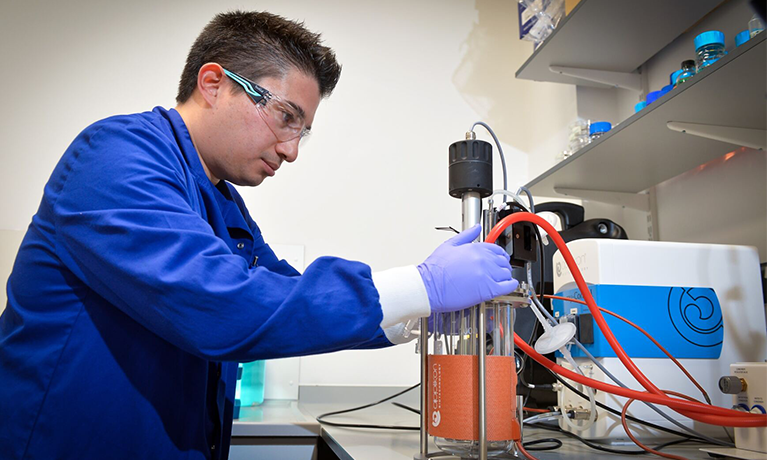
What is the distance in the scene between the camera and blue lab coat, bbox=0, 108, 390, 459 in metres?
0.79

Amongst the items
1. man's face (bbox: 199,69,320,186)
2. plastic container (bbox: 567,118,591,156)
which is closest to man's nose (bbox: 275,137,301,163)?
man's face (bbox: 199,69,320,186)

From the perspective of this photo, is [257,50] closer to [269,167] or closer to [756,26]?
[269,167]

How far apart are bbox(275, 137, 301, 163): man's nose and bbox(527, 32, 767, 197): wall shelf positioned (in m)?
0.87

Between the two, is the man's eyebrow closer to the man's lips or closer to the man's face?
the man's face

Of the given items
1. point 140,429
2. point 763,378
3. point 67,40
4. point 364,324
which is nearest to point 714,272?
point 763,378

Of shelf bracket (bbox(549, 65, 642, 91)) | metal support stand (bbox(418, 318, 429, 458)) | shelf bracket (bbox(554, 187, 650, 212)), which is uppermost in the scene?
shelf bracket (bbox(549, 65, 642, 91))

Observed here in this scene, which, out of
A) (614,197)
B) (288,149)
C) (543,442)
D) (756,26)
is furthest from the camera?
(614,197)

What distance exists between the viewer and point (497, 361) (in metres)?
0.87

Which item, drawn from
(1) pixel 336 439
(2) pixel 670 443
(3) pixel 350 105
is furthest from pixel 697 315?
(3) pixel 350 105

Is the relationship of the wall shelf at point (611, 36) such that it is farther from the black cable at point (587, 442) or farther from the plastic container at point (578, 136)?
the black cable at point (587, 442)

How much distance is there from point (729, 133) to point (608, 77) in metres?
0.70

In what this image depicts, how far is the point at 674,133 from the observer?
62.6 inches

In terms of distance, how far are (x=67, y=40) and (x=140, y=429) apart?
6.97ft

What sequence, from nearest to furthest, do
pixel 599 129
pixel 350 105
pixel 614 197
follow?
1. pixel 599 129
2. pixel 614 197
3. pixel 350 105
